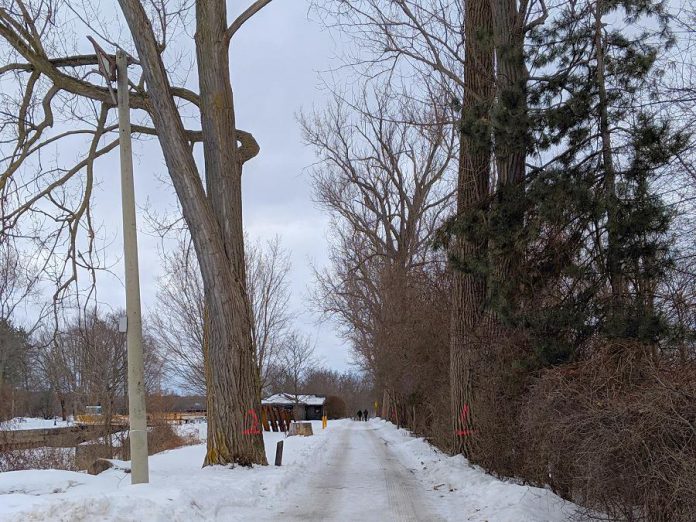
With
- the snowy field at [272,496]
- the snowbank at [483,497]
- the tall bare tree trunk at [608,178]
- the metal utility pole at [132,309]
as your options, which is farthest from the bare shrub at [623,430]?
the metal utility pole at [132,309]

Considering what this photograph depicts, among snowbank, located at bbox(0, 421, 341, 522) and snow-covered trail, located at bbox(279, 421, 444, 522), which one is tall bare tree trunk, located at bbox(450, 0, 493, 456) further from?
snowbank, located at bbox(0, 421, 341, 522)

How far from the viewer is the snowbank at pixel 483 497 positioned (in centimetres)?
786

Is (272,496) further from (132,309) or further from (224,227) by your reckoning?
(224,227)

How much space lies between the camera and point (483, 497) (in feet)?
31.6

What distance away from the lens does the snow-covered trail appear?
884cm

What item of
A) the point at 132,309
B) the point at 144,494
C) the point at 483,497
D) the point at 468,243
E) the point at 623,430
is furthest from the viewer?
the point at 468,243

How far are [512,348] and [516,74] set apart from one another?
16.6 feet

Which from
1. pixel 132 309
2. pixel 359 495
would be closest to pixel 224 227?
pixel 132 309

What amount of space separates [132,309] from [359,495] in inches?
188

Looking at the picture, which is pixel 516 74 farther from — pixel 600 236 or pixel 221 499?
→ pixel 221 499

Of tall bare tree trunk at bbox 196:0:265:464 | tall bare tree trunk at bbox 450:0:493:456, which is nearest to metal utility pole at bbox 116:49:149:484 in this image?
tall bare tree trunk at bbox 196:0:265:464

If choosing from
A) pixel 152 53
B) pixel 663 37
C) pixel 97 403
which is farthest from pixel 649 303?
pixel 97 403

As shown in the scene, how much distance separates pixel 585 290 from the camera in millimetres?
9555

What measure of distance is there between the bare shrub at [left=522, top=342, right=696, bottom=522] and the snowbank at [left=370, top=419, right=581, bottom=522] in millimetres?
437
